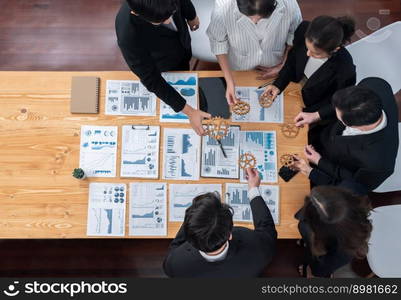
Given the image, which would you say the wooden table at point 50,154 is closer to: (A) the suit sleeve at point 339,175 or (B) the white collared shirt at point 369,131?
(A) the suit sleeve at point 339,175

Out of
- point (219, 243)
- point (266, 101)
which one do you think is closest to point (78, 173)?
point (219, 243)

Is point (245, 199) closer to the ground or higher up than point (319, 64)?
closer to the ground

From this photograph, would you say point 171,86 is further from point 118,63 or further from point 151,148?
point 118,63

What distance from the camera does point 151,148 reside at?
235cm

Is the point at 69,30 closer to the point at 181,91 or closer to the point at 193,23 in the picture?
the point at 193,23

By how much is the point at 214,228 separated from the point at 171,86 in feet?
3.41

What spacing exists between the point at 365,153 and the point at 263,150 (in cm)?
58

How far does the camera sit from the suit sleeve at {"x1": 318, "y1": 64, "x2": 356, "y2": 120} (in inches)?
87.9

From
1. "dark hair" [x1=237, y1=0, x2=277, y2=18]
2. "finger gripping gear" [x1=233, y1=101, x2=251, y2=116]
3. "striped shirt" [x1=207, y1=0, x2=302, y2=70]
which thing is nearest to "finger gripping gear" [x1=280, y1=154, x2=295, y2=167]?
"finger gripping gear" [x1=233, y1=101, x2=251, y2=116]

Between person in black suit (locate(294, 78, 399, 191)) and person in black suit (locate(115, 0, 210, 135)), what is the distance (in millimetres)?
774

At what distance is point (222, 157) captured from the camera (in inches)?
91.9

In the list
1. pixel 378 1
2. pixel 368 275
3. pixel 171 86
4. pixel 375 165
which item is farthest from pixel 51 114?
pixel 378 1

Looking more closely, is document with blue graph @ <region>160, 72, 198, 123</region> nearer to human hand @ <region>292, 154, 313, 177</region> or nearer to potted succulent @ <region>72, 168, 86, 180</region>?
potted succulent @ <region>72, 168, 86, 180</region>

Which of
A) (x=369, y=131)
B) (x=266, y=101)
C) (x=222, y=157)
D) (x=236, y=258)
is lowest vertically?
(x=236, y=258)
